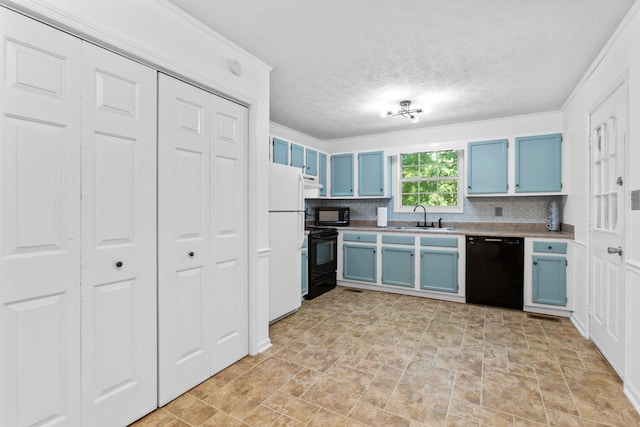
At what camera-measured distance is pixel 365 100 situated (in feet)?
11.8

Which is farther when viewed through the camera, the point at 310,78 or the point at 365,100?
the point at 365,100

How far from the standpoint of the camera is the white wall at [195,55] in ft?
5.05

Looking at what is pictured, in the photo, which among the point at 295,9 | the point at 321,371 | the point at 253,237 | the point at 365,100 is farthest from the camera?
the point at 365,100

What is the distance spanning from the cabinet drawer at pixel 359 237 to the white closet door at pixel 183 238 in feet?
9.54

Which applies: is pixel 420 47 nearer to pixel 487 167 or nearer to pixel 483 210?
pixel 487 167

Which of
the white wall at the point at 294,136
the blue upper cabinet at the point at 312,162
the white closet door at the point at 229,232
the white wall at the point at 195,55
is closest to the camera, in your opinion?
the white wall at the point at 195,55

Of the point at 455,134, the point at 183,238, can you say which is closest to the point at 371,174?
the point at 455,134

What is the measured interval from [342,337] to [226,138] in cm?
208

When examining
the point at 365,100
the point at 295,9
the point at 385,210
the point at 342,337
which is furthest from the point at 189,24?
the point at 385,210

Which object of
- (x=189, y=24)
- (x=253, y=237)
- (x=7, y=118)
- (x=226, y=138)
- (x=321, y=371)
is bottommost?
(x=321, y=371)

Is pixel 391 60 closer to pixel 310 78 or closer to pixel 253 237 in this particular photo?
pixel 310 78

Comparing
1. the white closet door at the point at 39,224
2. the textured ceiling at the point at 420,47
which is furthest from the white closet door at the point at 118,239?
the textured ceiling at the point at 420,47

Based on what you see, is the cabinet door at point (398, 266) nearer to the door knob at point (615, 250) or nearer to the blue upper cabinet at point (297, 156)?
the blue upper cabinet at point (297, 156)

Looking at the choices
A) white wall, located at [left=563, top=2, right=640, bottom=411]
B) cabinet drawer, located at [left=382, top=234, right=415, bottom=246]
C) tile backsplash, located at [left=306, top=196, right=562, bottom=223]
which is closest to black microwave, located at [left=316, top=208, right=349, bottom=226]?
tile backsplash, located at [left=306, top=196, right=562, bottom=223]
